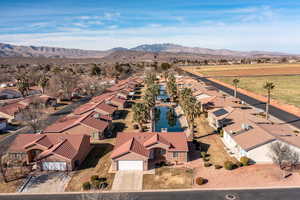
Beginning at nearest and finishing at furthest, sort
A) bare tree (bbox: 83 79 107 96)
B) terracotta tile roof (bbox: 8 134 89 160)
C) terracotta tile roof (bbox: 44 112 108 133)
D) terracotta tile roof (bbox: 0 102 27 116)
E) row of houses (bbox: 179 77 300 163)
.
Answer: row of houses (bbox: 179 77 300 163) → terracotta tile roof (bbox: 8 134 89 160) → terracotta tile roof (bbox: 44 112 108 133) → terracotta tile roof (bbox: 0 102 27 116) → bare tree (bbox: 83 79 107 96)

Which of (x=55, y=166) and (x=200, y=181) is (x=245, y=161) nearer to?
(x=200, y=181)

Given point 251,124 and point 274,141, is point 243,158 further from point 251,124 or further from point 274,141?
point 251,124

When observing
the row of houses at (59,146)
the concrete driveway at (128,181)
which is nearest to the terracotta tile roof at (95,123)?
the row of houses at (59,146)

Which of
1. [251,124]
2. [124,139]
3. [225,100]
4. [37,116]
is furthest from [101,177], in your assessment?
[225,100]

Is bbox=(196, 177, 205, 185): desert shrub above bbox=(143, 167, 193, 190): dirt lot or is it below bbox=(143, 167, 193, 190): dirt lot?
above

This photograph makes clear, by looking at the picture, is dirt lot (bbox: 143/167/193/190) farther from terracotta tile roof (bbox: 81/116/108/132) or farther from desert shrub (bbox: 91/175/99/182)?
terracotta tile roof (bbox: 81/116/108/132)

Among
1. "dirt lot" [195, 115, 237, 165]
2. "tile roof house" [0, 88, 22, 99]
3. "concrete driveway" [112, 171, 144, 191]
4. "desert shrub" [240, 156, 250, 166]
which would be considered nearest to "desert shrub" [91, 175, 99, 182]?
"concrete driveway" [112, 171, 144, 191]
